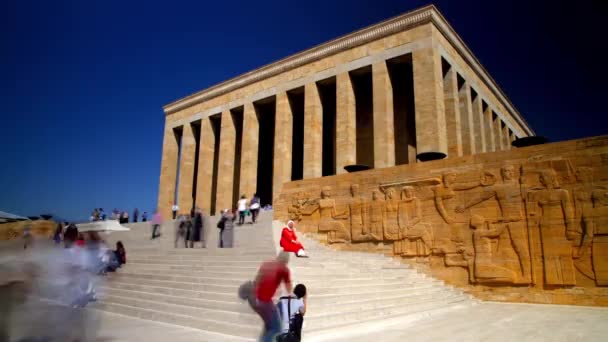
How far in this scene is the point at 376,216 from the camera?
11.4m

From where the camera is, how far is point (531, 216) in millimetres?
9070

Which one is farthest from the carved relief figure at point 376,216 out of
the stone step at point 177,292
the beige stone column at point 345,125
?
the stone step at point 177,292

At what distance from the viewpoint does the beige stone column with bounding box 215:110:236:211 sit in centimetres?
2170

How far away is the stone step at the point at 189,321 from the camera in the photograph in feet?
16.9

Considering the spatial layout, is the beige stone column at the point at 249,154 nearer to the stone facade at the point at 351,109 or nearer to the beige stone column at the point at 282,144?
the stone facade at the point at 351,109

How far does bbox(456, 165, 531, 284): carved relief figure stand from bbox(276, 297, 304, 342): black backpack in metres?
7.03

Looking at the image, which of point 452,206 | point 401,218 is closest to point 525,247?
point 452,206

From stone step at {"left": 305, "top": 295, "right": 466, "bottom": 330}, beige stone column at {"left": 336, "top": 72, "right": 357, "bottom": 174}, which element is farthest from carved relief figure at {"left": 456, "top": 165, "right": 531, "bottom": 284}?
beige stone column at {"left": 336, "top": 72, "right": 357, "bottom": 174}

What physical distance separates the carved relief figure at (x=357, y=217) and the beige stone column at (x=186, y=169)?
562 inches

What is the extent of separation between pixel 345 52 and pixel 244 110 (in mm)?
6516

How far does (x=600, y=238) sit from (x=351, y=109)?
36.6 feet

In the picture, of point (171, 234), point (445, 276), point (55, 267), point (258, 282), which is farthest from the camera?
point (171, 234)

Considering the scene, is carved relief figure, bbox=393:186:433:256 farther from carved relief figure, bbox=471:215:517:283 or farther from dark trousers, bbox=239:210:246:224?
dark trousers, bbox=239:210:246:224

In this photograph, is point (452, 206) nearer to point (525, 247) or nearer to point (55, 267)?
point (525, 247)
